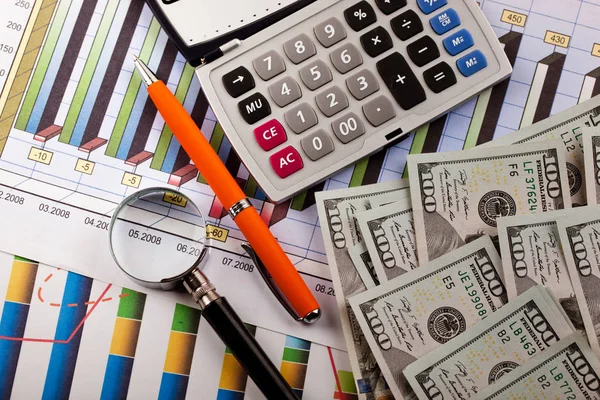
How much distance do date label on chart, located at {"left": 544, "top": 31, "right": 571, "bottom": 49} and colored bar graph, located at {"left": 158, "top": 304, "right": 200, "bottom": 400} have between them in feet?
1.93

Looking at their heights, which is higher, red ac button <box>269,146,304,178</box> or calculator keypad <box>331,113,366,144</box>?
calculator keypad <box>331,113,366,144</box>

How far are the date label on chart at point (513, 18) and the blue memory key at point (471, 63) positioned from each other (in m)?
0.09

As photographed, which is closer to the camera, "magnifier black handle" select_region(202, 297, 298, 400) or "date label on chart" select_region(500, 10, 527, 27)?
"magnifier black handle" select_region(202, 297, 298, 400)

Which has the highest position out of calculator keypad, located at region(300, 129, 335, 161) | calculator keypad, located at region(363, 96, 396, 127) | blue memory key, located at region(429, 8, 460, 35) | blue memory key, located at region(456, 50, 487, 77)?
blue memory key, located at region(429, 8, 460, 35)

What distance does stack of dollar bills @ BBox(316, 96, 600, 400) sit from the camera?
0.69 metres

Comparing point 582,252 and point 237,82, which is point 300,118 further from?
point 582,252

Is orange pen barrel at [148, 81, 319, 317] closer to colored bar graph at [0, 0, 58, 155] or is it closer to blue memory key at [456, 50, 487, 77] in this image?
colored bar graph at [0, 0, 58, 155]

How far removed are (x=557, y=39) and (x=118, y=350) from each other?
0.70m

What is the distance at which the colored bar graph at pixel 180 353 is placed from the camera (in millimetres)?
705

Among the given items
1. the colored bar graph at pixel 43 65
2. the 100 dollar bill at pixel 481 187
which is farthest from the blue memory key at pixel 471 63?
the colored bar graph at pixel 43 65

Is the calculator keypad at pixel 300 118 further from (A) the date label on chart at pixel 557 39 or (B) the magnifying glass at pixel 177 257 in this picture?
(A) the date label on chart at pixel 557 39

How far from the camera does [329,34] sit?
0.73 meters

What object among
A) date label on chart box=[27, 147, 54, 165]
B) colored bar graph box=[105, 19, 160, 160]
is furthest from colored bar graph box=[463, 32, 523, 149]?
date label on chart box=[27, 147, 54, 165]

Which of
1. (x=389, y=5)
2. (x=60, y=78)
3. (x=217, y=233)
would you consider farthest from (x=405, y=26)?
(x=60, y=78)
